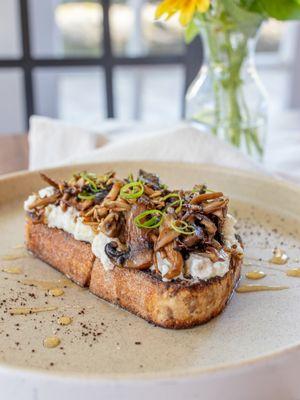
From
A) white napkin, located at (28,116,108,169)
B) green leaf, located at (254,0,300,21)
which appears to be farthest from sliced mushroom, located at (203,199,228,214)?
white napkin, located at (28,116,108,169)

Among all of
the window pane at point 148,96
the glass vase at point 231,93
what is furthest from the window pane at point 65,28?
the glass vase at point 231,93

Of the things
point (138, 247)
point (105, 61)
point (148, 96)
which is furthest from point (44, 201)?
point (148, 96)

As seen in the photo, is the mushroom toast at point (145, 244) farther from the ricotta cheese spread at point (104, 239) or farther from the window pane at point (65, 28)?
the window pane at point (65, 28)

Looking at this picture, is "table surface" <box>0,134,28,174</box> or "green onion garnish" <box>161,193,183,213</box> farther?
"table surface" <box>0,134,28,174</box>

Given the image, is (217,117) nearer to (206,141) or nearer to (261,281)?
(206,141)

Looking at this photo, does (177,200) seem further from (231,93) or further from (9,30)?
(9,30)

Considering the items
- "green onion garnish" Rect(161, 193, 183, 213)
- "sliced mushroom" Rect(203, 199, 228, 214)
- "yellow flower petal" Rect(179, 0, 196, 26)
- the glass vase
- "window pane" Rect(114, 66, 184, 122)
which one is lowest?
"window pane" Rect(114, 66, 184, 122)

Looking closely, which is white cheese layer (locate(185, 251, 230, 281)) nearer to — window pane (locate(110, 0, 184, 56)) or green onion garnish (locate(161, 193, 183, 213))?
green onion garnish (locate(161, 193, 183, 213))
